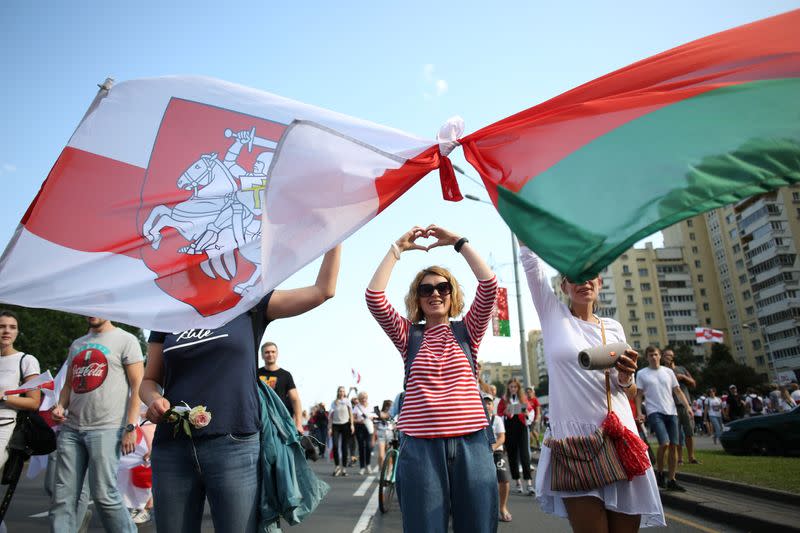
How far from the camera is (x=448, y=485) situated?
319cm

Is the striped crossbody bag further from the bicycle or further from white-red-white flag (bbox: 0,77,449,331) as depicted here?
the bicycle

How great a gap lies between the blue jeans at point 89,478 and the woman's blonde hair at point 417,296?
2.82m

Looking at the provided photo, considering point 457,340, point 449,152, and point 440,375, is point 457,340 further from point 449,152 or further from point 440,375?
point 449,152

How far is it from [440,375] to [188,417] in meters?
1.33

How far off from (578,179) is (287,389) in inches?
249

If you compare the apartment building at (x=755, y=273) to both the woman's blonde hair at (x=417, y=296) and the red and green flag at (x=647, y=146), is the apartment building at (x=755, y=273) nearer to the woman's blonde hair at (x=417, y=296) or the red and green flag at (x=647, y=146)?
the red and green flag at (x=647, y=146)

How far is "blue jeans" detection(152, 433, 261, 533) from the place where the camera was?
2.78m

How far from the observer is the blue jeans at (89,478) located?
15.3 feet

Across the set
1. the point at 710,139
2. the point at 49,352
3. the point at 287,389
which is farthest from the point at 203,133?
the point at 49,352

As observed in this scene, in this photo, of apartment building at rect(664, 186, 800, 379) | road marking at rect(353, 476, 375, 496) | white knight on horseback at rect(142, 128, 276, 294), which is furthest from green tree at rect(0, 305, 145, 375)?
apartment building at rect(664, 186, 800, 379)

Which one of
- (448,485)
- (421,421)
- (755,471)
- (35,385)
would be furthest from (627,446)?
(755,471)

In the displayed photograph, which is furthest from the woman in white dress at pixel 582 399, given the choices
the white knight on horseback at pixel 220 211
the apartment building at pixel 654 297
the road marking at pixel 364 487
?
the apartment building at pixel 654 297

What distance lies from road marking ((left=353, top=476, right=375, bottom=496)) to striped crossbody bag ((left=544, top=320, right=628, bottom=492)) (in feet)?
25.8

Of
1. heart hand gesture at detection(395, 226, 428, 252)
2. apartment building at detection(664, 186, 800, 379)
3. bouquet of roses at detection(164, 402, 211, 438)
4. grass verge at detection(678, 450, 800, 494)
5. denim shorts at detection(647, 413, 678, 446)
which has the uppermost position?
apartment building at detection(664, 186, 800, 379)
